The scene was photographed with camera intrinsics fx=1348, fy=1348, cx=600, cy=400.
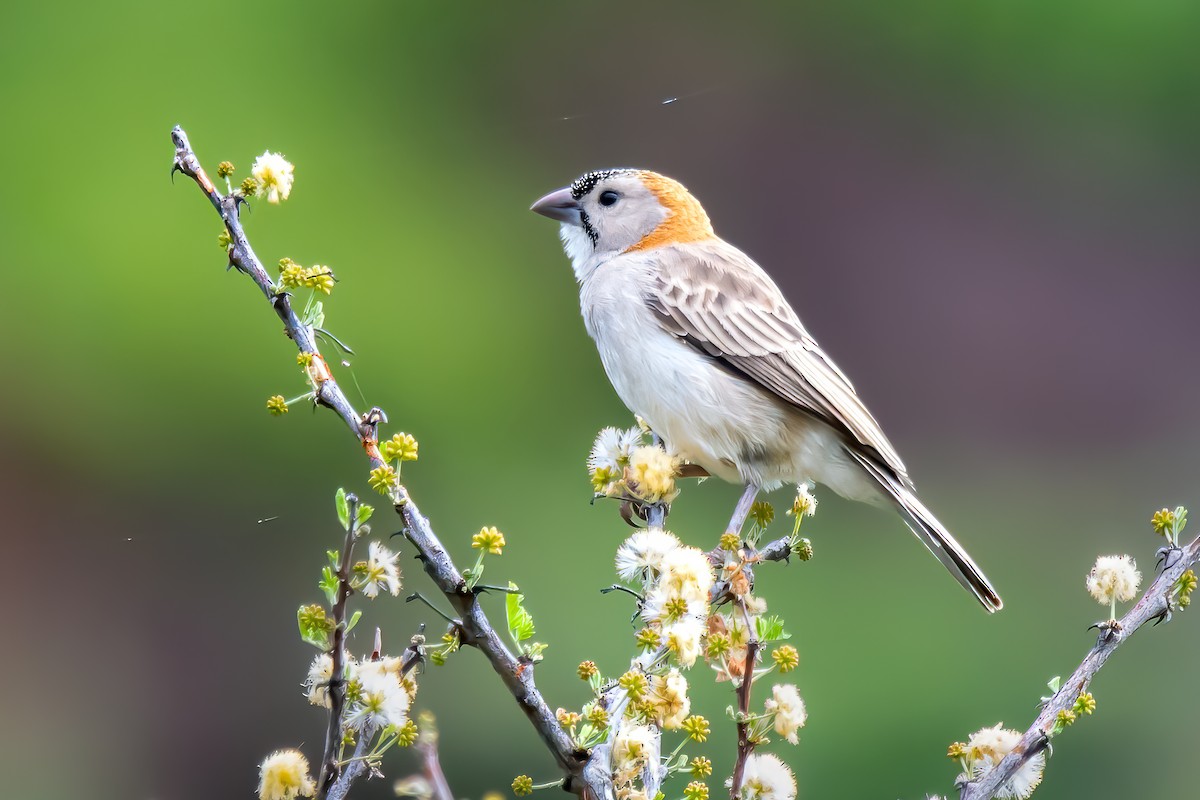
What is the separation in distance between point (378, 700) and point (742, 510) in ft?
6.45

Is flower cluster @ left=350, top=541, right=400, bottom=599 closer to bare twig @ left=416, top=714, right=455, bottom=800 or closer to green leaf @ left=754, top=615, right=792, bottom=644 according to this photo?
bare twig @ left=416, top=714, right=455, bottom=800

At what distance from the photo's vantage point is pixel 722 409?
3.81 metres

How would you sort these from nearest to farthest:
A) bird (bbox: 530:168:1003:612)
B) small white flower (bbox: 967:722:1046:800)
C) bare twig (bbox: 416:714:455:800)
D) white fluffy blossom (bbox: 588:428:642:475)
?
1. bare twig (bbox: 416:714:455:800)
2. small white flower (bbox: 967:722:1046:800)
3. white fluffy blossom (bbox: 588:428:642:475)
4. bird (bbox: 530:168:1003:612)

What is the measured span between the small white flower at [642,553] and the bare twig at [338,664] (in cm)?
56

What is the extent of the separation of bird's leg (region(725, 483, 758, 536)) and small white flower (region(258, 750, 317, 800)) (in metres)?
1.79

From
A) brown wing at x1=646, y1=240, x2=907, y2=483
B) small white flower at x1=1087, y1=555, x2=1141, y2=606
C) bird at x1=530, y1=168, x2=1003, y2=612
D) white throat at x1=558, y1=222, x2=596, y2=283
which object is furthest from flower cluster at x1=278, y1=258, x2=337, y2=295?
white throat at x1=558, y1=222, x2=596, y2=283

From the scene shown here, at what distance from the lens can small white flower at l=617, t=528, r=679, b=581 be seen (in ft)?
7.39

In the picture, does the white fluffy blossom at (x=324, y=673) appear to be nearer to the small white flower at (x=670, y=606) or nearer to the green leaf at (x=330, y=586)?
the green leaf at (x=330, y=586)

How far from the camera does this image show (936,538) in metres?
3.65

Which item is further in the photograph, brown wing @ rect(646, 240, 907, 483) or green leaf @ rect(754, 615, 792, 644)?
brown wing @ rect(646, 240, 907, 483)

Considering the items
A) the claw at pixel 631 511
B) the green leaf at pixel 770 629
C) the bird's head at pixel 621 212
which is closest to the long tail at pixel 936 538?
the claw at pixel 631 511

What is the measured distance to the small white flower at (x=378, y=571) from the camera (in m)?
1.83

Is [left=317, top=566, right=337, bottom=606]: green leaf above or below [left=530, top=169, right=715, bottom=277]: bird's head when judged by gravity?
below

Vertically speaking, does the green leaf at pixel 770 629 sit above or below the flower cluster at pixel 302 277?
below
